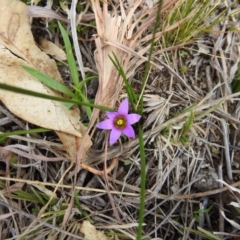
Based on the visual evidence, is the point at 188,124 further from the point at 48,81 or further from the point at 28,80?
the point at 28,80

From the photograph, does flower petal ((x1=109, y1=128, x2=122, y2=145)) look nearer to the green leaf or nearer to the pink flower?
the pink flower

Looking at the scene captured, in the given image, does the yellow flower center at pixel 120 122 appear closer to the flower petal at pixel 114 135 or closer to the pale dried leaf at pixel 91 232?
the flower petal at pixel 114 135

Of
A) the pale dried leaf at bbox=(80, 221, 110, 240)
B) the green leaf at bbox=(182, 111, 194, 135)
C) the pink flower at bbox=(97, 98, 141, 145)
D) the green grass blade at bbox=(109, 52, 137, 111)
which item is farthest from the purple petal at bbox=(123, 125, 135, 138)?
the pale dried leaf at bbox=(80, 221, 110, 240)

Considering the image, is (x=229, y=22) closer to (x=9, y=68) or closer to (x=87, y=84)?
(x=87, y=84)

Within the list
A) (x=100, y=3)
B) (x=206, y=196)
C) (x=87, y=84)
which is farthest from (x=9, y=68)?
(x=206, y=196)

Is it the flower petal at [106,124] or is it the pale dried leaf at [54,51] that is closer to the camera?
the flower petal at [106,124]

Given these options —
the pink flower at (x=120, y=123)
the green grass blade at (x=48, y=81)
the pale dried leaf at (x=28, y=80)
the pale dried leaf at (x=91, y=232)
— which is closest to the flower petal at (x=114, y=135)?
the pink flower at (x=120, y=123)

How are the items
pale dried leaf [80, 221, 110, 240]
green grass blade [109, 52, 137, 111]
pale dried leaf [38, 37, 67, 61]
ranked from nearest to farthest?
green grass blade [109, 52, 137, 111]
pale dried leaf [80, 221, 110, 240]
pale dried leaf [38, 37, 67, 61]
